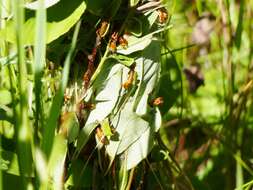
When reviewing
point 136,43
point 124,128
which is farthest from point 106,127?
point 136,43

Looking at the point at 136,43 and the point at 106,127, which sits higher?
the point at 136,43

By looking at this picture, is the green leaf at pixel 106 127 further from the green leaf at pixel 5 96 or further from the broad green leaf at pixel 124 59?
the green leaf at pixel 5 96

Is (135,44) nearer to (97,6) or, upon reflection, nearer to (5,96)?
(97,6)

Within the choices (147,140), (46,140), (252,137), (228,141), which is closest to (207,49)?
(252,137)

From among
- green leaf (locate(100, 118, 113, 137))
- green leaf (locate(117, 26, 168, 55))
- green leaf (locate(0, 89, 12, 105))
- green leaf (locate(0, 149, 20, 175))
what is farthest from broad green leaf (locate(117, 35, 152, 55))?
green leaf (locate(0, 89, 12, 105))

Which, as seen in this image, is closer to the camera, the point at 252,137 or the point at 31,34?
the point at 31,34

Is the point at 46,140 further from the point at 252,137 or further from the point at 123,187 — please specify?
the point at 252,137
